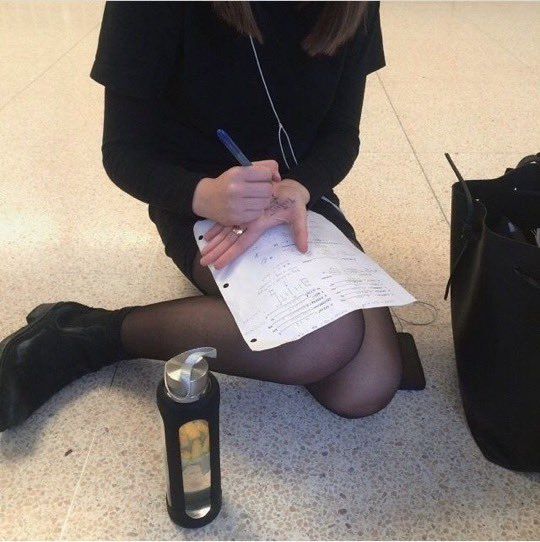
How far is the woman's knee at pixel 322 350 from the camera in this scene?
2.80 feet

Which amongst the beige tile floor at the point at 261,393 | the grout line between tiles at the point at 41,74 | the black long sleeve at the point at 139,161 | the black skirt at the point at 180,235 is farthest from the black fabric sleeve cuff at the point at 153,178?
the grout line between tiles at the point at 41,74

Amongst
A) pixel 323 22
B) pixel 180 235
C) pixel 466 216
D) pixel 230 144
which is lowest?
pixel 180 235

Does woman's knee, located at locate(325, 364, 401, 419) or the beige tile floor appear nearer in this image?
the beige tile floor

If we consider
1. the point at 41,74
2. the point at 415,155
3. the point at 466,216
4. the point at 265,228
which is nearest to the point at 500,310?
the point at 466,216

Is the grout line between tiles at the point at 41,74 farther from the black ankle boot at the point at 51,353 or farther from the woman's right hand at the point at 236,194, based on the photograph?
the woman's right hand at the point at 236,194

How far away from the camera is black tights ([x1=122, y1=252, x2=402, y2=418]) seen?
859 millimetres

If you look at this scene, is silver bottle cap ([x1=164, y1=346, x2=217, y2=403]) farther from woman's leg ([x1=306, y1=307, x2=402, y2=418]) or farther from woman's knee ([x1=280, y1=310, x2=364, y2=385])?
woman's leg ([x1=306, y1=307, x2=402, y2=418])

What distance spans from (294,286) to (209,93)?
0.35m

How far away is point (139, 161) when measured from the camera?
855mm

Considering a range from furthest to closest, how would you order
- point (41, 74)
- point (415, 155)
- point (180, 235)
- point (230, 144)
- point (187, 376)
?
point (41, 74) → point (415, 155) → point (180, 235) → point (230, 144) → point (187, 376)

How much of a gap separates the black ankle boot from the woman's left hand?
0.25m

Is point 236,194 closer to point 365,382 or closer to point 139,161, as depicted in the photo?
point 139,161

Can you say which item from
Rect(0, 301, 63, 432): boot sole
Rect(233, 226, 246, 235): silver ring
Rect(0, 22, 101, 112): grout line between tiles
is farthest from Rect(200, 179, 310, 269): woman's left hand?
Rect(0, 22, 101, 112): grout line between tiles

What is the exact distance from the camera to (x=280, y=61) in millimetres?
868
